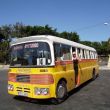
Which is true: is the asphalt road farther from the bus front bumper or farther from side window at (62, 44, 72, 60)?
side window at (62, 44, 72, 60)

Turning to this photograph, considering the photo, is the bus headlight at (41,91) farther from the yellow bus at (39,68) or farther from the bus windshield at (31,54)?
the bus windshield at (31,54)

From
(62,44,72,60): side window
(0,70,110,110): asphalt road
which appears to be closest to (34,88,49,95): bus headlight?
(0,70,110,110): asphalt road

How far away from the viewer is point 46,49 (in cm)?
991

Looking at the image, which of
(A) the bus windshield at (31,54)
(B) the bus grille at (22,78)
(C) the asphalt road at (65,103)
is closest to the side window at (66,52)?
(A) the bus windshield at (31,54)

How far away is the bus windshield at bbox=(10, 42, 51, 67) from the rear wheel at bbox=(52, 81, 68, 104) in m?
1.16

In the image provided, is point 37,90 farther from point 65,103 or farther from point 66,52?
point 66,52

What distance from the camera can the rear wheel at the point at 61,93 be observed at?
10.2m

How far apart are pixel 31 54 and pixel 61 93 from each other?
6.42 feet

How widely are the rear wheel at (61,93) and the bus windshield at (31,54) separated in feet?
3.82

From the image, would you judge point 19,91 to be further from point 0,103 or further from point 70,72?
point 70,72

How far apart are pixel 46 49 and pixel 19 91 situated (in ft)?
6.36

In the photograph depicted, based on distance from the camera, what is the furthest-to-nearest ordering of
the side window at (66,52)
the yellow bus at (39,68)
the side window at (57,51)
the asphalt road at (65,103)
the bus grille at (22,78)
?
the side window at (66,52)
the side window at (57,51)
the bus grille at (22,78)
the yellow bus at (39,68)
the asphalt road at (65,103)

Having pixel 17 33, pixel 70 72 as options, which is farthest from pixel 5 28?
pixel 70 72

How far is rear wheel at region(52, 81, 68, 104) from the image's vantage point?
33.4 feet
